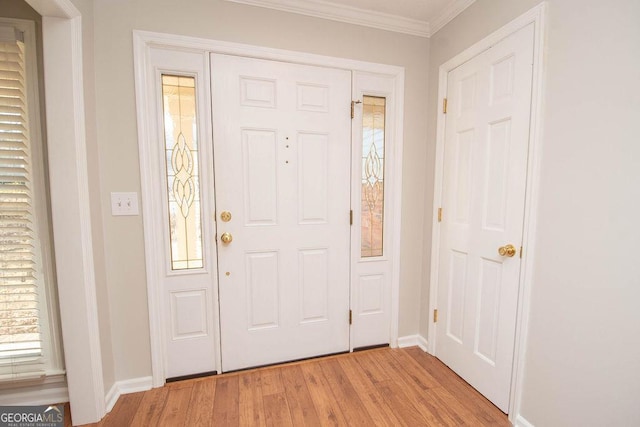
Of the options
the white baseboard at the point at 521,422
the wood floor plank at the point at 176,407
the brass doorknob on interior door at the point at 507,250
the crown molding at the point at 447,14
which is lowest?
the wood floor plank at the point at 176,407

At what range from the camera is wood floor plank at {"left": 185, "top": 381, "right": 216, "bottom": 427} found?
153 cm

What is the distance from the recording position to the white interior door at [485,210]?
1479 mm

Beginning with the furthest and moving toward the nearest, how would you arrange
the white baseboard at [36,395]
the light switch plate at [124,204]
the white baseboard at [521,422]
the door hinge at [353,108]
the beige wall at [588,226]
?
the door hinge at [353,108] → the light switch plate at [124,204] → the white baseboard at [36,395] → the white baseboard at [521,422] → the beige wall at [588,226]

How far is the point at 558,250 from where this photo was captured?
1.28 m

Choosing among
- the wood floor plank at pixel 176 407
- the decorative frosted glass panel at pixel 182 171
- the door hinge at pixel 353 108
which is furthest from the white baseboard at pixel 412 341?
the door hinge at pixel 353 108

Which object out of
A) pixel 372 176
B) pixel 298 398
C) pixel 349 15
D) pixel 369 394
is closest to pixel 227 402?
pixel 298 398

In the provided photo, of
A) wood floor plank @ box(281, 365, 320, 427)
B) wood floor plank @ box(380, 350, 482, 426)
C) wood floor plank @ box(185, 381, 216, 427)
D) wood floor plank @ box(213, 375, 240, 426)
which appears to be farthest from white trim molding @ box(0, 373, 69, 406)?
wood floor plank @ box(380, 350, 482, 426)

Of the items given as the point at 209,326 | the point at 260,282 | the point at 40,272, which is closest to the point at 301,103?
the point at 260,282

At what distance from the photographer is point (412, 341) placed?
2.30 meters

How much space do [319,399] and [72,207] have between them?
Result: 1.80 m

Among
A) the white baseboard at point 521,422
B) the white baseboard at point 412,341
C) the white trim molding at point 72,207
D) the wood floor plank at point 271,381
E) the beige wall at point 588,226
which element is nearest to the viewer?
the beige wall at point 588,226

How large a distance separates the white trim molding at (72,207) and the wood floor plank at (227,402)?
636mm

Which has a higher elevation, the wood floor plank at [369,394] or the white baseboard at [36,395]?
Result: the white baseboard at [36,395]

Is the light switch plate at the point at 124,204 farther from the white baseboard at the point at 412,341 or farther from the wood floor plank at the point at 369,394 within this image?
the white baseboard at the point at 412,341
